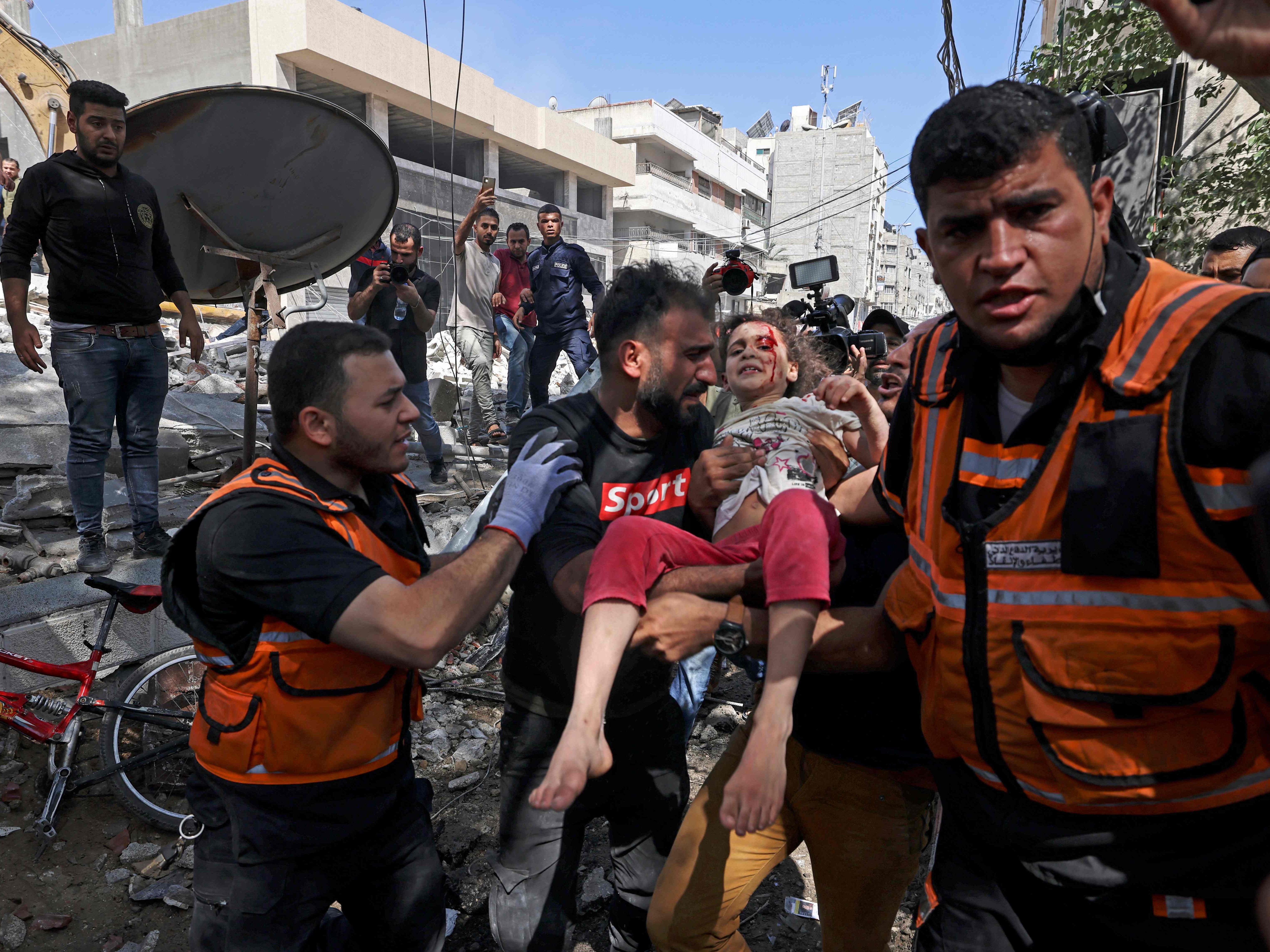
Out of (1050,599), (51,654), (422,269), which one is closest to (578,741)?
(1050,599)

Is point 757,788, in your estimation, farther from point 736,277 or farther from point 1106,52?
point 1106,52

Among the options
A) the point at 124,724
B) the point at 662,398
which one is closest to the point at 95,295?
the point at 124,724

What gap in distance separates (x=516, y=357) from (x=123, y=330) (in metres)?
4.79

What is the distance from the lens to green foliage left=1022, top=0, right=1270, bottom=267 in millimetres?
6012

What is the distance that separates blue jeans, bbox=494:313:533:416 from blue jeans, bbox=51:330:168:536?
170 inches

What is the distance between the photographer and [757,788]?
159 centimetres

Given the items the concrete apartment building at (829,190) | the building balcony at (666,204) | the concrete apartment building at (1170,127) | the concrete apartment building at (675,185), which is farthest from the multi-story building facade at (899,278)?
the concrete apartment building at (1170,127)

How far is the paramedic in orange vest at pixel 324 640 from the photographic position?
1.79m

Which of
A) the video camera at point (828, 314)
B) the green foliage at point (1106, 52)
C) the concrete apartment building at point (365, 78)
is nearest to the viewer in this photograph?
the video camera at point (828, 314)

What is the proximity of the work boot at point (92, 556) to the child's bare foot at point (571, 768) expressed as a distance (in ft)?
11.6

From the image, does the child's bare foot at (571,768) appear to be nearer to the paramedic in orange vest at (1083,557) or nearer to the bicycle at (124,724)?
the paramedic in orange vest at (1083,557)

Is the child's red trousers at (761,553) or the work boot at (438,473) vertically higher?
the child's red trousers at (761,553)

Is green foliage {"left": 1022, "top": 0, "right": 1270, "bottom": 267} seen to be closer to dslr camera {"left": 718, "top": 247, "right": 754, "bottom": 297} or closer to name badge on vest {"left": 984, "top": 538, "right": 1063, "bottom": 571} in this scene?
dslr camera {"left": 718, "top": 247, "right": 754, "bottom": 297}

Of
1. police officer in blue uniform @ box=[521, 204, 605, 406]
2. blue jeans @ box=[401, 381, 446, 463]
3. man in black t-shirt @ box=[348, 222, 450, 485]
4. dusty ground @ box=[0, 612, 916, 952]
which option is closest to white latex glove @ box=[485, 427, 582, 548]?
dusty ground @ box=[0, 612, 916, 952]
